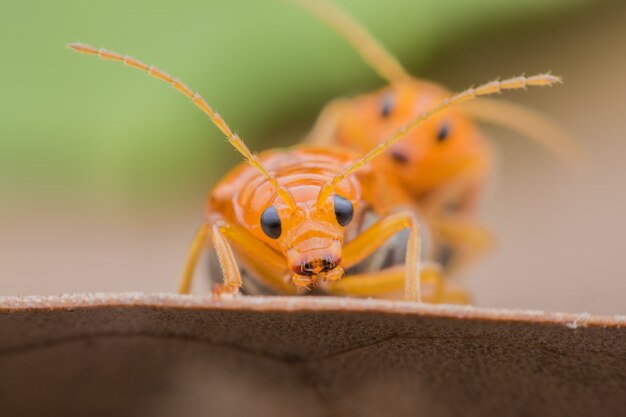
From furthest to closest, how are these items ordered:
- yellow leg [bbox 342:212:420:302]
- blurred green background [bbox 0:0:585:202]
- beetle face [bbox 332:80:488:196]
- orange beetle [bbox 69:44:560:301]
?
blurred green background [bbox 0:0:585:202], beetle face [bbox 332:80:488:196], yellow leg [bbox 342:212:420:302], orange beetle [bbox 69:44:560:301]

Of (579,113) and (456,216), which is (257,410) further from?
(579,113)

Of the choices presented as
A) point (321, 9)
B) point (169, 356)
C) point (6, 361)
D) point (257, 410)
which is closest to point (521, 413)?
point (257, 410)

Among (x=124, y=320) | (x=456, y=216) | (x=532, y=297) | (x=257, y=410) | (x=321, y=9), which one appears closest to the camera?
(x=124, y=320)

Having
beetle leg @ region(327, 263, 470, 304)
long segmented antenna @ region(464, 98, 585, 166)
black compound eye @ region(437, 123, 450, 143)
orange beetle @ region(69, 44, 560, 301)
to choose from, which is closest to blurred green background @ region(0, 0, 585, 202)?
long segmented antenna @ region(464, 98, 585, 166)

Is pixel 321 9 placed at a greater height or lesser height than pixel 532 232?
greater

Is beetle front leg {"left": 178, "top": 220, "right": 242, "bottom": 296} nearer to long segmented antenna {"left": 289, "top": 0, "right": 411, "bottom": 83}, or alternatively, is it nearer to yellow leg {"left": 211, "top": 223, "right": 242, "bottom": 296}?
yellow leg {"left": 211, "top": 223, "right": 242, "bottom": 296}

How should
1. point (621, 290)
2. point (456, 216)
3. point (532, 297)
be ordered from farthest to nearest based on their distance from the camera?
point (456, 216) → point (532, 297) → point (621, 290)

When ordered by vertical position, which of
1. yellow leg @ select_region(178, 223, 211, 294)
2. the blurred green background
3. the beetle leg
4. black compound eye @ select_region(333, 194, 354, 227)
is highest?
the blurred green background
